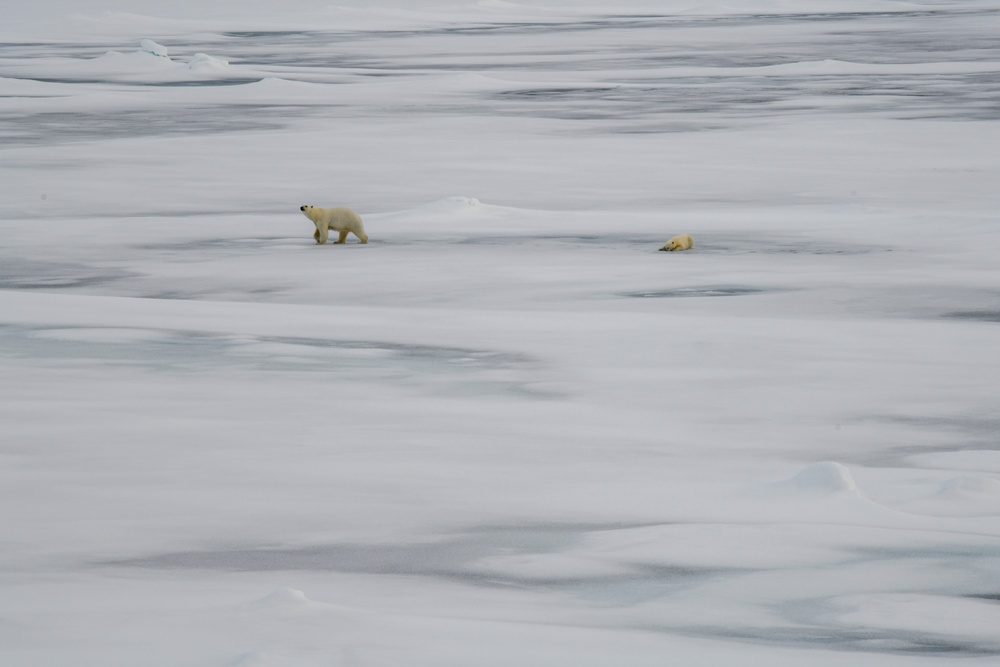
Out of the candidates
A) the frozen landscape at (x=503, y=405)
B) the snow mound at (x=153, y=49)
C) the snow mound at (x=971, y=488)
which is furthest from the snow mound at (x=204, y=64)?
the snow mound at (x=971, y=488)

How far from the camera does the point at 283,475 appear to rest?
15.7 feet

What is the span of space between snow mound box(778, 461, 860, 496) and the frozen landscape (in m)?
0.01

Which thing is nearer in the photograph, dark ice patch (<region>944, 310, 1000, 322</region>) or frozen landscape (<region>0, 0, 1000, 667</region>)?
frozen landscape (<region>0, 0, 1000, 667</region>)

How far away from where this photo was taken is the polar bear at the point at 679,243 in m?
9.35

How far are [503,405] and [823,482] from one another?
4.85ft

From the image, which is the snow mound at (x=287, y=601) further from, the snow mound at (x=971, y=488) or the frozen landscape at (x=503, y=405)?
the snow mound at (x=971, y=488)

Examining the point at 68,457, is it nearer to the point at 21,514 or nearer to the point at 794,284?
the point at 21,514

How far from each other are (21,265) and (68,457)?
169 inches

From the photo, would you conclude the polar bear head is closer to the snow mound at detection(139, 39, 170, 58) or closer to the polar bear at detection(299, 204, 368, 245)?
the polar bear at detection(299, 204, 368, 245)

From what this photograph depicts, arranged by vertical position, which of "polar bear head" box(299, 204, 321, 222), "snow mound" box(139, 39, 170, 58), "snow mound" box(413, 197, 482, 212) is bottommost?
"snow mound" box(413, 197, 482, 212)

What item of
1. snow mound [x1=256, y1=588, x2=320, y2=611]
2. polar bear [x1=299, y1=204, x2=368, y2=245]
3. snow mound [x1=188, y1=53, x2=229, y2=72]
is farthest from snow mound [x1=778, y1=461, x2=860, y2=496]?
snow mound [x1=188, y1=53, x2=229, y2=72]

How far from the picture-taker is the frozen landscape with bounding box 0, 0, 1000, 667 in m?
3.60

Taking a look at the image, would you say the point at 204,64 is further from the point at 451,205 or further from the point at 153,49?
the point at 451,205

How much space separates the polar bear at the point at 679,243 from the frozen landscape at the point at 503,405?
0.12m
